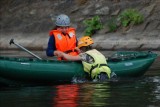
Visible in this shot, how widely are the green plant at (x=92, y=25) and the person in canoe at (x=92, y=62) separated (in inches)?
555

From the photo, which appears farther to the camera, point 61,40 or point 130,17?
point 130,17

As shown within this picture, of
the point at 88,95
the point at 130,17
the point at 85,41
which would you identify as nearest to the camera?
the point at 88,95

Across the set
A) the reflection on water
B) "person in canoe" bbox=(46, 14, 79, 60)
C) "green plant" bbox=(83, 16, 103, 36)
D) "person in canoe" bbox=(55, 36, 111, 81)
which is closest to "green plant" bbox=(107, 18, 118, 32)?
"green plant" bbox=(83, 16, 103, 36)

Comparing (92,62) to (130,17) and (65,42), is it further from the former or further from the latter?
(130,17)

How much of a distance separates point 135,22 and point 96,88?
1529cm

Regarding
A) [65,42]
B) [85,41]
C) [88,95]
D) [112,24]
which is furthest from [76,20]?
[88,95]

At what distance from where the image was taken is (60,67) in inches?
515

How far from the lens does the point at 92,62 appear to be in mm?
13281

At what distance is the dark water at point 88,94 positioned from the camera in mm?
9858

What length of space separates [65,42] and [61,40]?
0.13m

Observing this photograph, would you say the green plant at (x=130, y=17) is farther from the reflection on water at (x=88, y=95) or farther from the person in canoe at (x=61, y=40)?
the reflection on water at (x=88, y=95)

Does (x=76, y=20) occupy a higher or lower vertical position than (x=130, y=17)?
higher

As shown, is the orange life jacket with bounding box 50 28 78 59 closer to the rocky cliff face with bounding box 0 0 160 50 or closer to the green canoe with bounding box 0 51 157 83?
the green canoe with bounding box 0 51 157 83

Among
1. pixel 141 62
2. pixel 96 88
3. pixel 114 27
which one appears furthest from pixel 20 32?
pixel 96 88
